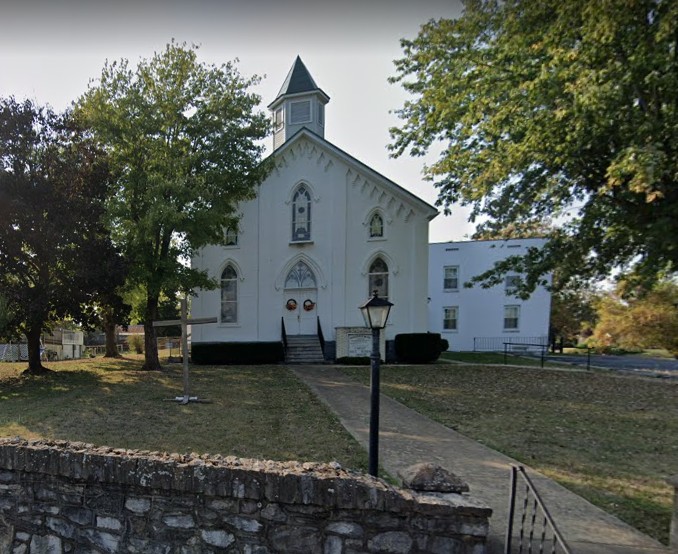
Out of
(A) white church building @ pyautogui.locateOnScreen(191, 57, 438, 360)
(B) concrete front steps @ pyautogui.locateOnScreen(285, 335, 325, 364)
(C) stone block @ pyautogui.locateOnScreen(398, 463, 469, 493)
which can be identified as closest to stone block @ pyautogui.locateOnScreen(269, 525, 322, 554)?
(C) stone block @ pyautogui.locateOnScreen(398, 463, 469, 493)

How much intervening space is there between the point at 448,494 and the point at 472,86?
9.99 meters

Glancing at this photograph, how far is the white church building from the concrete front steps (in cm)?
16

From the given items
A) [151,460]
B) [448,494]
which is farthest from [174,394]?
[448,494]

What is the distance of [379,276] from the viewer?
1841 cm

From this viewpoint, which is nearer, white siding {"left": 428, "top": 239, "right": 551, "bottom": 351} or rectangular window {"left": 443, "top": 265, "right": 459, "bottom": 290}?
white siding {"left": 428, "top": 239, "right": 551, "bottom": 351}

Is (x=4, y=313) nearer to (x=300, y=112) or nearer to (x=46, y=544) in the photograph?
(x=46, y=544)

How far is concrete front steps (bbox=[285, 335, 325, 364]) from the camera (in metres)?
17.1

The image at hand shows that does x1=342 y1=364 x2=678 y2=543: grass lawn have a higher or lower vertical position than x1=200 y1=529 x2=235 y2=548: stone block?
lower

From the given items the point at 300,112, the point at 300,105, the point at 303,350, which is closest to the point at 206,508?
the point at 303,350

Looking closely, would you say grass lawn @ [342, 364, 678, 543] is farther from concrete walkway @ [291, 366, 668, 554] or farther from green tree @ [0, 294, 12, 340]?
green tree @ [0, 294, 12, 340]

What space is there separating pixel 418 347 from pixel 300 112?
14.4 m

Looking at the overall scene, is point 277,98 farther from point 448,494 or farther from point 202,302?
point 448,494

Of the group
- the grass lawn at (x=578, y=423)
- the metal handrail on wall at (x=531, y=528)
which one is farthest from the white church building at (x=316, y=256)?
the metal handrail on wall at (x=531, y=528)

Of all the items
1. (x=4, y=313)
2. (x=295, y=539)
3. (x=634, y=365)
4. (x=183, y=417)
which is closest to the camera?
(x=295, y=539)
